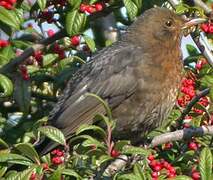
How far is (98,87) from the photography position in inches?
234

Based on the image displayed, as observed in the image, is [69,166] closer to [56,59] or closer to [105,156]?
[105,156]

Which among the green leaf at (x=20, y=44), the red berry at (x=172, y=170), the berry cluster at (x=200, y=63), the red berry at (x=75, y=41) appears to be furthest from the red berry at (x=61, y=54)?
the red berry at (x=172, y=170)

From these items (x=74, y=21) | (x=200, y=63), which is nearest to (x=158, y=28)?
(x=200, y=63)

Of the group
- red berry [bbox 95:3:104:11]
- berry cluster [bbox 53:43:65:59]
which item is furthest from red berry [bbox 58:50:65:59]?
red berry [bbox 95:3:104:11]

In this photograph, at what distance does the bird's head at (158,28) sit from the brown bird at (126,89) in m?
0.06

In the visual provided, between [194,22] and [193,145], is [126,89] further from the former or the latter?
[193,145]

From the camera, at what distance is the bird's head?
629 cm

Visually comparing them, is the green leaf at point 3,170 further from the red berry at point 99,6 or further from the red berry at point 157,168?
the red berry at point 99,6

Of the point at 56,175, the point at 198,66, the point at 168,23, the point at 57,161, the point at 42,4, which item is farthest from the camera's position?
the point at 168,23

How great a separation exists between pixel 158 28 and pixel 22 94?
4.51 ft

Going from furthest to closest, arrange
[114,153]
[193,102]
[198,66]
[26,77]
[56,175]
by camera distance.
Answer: [26,77] < [198,66] < [193,102] < [114,153] < [56,175]

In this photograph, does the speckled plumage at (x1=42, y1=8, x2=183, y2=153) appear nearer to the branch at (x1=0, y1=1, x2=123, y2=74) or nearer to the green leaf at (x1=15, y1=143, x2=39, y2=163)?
the branch at (x1=0, y1=1, x2=123, y2=74)

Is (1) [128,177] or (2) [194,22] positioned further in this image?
(2) [194,22]

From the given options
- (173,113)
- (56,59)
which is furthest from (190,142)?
(56,59)
